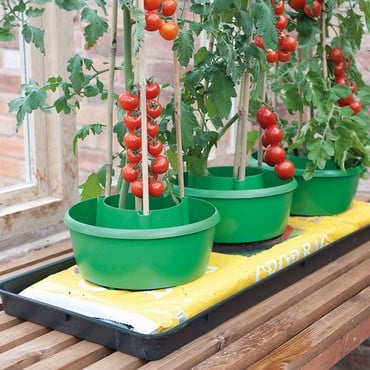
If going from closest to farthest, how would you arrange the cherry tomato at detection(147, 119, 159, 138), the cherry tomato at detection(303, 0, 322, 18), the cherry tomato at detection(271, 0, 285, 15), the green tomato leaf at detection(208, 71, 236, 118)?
the cherry tomato at detection(147, 119, 159, 138) < the green tomato leaf at detection(208, 71, 236, 118) < the cherry tomato at detection(271, 0, 285, 15) < the cherry tomato at detection(303, 0, 322, 18)

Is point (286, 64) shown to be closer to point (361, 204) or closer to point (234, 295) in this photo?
point (361, 204)

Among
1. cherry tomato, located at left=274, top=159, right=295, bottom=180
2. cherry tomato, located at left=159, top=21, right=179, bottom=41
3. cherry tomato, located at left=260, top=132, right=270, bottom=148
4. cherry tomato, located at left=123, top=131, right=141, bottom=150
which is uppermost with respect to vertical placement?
cherry tomato, located at left=159, top=21, right=179, bottom=41

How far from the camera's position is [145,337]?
1139 mm

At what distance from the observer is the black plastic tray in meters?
1.15

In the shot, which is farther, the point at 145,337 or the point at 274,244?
the point at 274,244

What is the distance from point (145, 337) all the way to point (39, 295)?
23 cm

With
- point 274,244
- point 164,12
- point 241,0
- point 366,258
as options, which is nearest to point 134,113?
point 164,12

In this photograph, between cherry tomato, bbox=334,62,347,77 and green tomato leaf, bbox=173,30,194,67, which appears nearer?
green tomato leaf, bbox=173,30,194,67

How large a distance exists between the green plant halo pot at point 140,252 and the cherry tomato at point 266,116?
1.03 feet

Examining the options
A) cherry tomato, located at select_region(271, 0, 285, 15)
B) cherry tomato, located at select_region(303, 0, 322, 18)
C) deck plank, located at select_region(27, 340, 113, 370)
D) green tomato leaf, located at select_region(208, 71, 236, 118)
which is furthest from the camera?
cherry tomato, located at select_region(303, 0, 322, 18)

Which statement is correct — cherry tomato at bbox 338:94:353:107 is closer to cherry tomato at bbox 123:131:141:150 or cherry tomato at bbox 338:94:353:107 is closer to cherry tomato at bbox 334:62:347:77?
cherry tomato at bbox 334:62:347:77

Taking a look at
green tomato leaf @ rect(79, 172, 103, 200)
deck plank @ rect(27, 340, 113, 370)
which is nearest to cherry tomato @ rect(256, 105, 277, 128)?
green tomato leaf @ rect(79, 172, 103, 200)

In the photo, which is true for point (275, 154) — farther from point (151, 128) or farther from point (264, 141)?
point (151, 128)

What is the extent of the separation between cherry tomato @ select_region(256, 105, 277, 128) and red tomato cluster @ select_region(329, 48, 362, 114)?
0.24 metres
